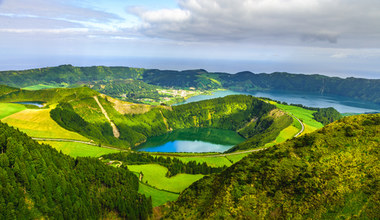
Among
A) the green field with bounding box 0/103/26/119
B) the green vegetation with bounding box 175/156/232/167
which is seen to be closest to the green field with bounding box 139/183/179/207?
the green vegetation with bounding box 175/156/232/167

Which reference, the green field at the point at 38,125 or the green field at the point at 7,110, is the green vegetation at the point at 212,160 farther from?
the green field at the point at 7,110

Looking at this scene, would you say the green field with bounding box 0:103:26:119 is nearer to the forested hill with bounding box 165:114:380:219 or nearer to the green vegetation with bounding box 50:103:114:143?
the green vegetation with bounding box 50:103:114:143

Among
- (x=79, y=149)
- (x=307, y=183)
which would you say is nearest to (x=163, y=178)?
(x=307, y=183)

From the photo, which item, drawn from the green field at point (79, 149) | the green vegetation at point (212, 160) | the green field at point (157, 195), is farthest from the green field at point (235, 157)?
the green field at point (79, 149)

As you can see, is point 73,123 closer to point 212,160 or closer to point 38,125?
point 38,125

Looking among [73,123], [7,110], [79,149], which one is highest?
[7,110]

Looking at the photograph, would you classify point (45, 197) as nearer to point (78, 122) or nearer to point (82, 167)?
point (82, 167)
